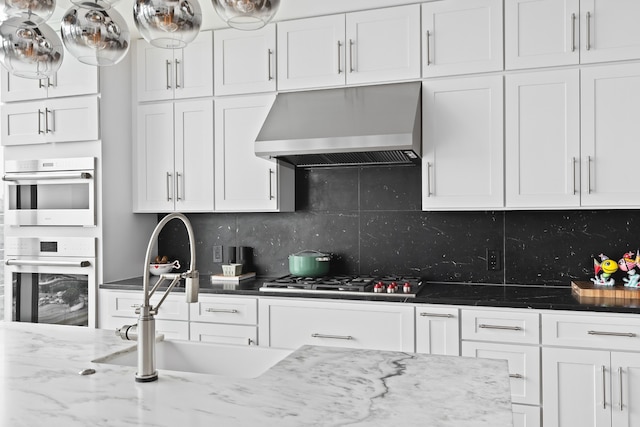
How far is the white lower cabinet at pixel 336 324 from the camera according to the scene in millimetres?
2904

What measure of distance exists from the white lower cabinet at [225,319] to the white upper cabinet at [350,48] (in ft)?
4.57

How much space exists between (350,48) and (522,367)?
2062mm

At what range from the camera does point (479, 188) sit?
10.1ft

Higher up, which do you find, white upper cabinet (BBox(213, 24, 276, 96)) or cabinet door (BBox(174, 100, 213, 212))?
white upper cabinet (BBox(213, 24, 276, 96))

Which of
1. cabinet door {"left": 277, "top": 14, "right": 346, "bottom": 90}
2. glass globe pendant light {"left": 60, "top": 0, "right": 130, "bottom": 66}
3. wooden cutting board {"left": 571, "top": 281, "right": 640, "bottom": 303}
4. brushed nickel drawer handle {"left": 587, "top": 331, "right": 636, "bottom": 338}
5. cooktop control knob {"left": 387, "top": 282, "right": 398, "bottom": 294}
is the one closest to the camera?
glass globe pendant light {"left": 60, "top": 0, "right": 130, "bottom": 66}

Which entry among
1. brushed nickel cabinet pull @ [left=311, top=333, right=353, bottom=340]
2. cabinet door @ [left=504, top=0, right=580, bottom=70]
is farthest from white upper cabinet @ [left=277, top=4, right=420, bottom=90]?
brushed nickel cabinet pull @ [left=311, top=333, right=353, bottom=340]

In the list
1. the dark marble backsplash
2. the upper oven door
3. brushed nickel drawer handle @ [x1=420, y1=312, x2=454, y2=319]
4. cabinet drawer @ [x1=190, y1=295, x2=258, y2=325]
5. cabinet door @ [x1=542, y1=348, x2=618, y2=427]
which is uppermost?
the upper oven door

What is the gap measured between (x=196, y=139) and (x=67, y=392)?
8.12ft

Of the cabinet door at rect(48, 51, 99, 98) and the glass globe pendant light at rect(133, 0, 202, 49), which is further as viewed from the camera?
the cabinet door at rect(48, 51, 99, 98)

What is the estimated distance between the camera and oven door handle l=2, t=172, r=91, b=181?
355 cm

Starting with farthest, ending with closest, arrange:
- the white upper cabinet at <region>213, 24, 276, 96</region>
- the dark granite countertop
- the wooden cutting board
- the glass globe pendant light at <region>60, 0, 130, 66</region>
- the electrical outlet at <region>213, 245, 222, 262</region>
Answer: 1. the electrical outlet at <region>213, 245, 222, 262</region>
2. the white upper cabinet at <region>213, 24, 276, 96</region>
3. the wooden cutting board
4. the dark granite countertop
5. the glass globe pendant light at <region>60, 0, 130, 66</region>

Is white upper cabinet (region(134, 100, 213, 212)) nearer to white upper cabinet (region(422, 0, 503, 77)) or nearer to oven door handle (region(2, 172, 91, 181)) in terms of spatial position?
oven door handle (region(2, 172, 91, 181))

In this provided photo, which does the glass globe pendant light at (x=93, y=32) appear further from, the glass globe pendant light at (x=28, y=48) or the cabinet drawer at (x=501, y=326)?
the cabinet drawer at (x=501, y=326)

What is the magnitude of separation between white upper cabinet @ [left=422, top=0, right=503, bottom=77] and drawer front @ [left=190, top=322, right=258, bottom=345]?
1853mm
